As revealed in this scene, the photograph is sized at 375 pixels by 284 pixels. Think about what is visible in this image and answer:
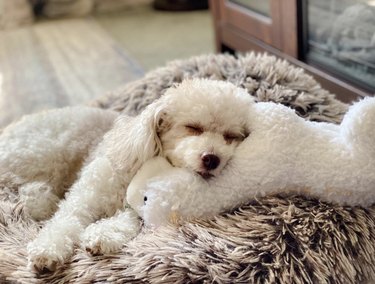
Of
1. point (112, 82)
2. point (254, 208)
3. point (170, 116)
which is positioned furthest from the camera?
point (112, 82)

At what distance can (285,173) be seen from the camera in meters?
0.98

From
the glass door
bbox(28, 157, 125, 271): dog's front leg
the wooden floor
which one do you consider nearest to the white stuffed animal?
bbox(28, 157, 125, 271): dog's front leg

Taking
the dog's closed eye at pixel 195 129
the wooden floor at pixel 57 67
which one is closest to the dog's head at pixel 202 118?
the dog's closed eye at pixel 195 129

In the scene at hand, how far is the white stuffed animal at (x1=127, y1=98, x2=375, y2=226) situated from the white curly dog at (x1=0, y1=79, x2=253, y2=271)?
0.04 metres

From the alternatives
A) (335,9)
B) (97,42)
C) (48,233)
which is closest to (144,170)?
(48,233)

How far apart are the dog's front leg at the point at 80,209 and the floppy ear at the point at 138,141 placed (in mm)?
43

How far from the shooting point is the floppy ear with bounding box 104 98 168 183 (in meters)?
1.05

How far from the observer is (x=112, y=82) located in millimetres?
2645

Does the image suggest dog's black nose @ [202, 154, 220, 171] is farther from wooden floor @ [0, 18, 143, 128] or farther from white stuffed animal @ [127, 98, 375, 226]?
wooden floor @ [0, 18, 143, 128]

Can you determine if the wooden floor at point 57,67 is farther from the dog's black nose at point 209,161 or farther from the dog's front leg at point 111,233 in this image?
the dog's black nose at point 209,161

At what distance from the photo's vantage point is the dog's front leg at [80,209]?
973 millimetres

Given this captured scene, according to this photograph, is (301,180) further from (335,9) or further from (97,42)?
(97,42)

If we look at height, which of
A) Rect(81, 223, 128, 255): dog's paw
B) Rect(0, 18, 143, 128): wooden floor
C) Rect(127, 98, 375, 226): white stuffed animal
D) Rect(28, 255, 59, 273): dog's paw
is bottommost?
Rect(0, 18, 143, 128): wooden floor

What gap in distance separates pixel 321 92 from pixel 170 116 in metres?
0.43
